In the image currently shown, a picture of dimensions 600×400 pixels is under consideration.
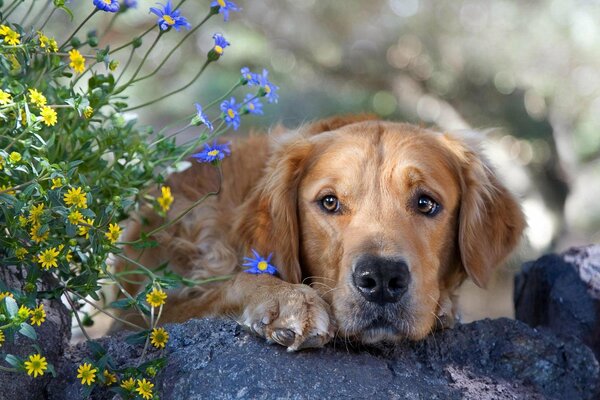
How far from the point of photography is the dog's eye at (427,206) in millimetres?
3547

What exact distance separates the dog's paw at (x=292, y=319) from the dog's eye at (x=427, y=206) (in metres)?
0.72

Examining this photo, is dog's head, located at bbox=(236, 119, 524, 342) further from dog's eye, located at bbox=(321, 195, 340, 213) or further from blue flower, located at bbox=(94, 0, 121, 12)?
blue flower, located at bbox=(94, 0, 121, 12)

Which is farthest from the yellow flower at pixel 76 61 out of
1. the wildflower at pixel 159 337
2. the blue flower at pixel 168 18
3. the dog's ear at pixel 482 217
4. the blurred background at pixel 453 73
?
the blurred background at pixel 453 73

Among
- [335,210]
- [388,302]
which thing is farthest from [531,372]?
[335,210]

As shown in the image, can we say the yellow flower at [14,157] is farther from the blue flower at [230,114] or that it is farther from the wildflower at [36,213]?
the blue flower at [230,114]

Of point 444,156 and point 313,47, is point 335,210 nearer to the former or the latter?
point 444,156

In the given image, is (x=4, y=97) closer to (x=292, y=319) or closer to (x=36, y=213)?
(x=36, y=213)

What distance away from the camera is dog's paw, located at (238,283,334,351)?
287 centimetres

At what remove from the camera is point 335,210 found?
3.55 metres

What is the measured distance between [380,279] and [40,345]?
1.23 metres

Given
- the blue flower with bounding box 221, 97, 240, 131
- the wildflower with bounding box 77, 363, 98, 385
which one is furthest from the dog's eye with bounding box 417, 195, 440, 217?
the wildflower with bounding box 77, 363, 98, 385

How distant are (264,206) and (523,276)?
5.00 ft

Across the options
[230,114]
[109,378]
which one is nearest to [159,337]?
[109,378]

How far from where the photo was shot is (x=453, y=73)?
9.15 m
